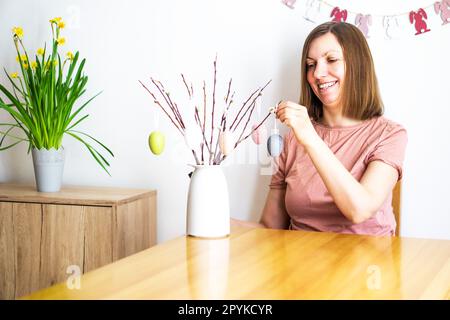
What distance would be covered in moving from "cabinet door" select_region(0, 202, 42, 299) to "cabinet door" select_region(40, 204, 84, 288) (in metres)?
0.03

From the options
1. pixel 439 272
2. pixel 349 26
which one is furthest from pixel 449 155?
pixel 439 272

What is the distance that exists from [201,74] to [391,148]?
0.90 m

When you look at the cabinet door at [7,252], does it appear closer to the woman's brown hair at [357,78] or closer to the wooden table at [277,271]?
the wooden table at [277,271]

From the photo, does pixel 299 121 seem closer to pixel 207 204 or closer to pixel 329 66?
pixel 207 204

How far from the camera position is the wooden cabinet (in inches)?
85.0

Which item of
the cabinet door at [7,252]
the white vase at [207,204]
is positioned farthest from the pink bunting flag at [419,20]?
the cabinet door at [7,252]

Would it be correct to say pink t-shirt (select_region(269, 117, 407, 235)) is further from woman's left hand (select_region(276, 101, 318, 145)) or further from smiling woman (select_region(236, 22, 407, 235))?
woman's left hand (select_region(276, 101, 318, 145))

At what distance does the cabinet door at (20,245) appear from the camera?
224 cm

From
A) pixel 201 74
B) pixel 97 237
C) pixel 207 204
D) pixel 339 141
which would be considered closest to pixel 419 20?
pixel 339 141

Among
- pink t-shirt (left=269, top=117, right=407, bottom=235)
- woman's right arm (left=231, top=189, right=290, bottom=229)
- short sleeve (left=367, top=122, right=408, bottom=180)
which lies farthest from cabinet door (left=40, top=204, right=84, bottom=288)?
short sleeve (left=367, top=122, right=408, bottom=180)

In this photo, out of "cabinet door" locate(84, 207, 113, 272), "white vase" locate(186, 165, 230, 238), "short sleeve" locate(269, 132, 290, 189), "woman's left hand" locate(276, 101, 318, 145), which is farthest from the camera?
"cabinet door" locate(84, 207, 113, 272)

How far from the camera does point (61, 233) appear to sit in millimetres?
2207
